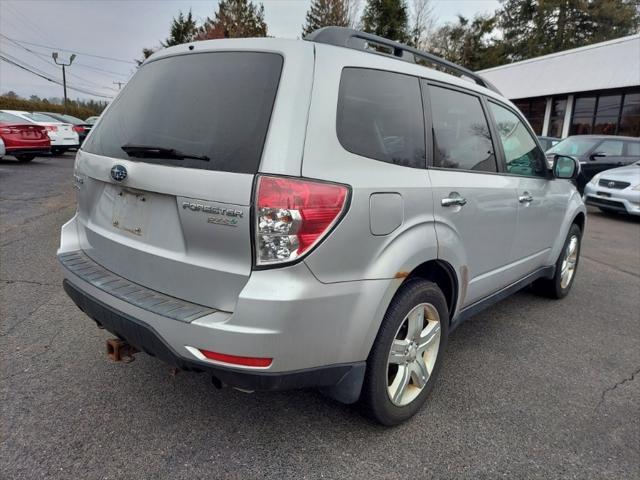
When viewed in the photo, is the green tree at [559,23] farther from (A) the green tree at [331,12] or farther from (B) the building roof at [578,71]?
(A) the green tree at [331,12]

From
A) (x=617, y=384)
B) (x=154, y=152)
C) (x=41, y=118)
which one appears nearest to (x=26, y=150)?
(x=41, y=118)

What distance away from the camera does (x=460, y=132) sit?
287 cm

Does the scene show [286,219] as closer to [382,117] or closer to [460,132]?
[382,117]

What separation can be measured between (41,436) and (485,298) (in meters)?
2.69

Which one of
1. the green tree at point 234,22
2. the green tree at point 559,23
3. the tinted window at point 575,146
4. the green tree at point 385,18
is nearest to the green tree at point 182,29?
the green tree at point 234,22

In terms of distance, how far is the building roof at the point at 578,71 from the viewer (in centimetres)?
1936

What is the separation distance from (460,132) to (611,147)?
1110 cm

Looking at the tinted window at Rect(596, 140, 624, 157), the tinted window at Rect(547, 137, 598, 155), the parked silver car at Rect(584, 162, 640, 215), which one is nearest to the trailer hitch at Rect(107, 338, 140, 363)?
the parked silver car at Rect(584, 162, 640, 215)

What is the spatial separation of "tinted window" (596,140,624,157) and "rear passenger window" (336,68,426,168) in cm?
1135

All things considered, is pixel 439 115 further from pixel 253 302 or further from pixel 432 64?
pixel 253 302

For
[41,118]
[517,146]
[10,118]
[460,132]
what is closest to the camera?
[460,132]

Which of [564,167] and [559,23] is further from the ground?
[559,23]

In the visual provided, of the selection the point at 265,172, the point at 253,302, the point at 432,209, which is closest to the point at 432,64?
the point at 432,209

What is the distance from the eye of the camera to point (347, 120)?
2.06 metres
